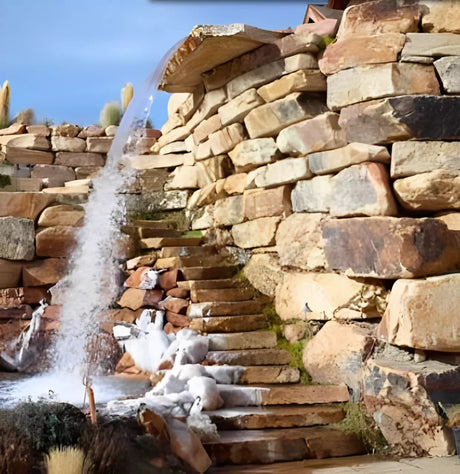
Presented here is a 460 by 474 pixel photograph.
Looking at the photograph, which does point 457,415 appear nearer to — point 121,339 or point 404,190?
point 404,190

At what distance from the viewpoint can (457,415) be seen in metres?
3.78

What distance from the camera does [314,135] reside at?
4871 mm

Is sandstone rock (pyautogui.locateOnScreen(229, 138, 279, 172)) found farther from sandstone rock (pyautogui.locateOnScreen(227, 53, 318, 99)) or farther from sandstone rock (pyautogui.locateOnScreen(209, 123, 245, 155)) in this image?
sandstone rock (pyautogui.locateOnScreen(227, 53, 318, 99))

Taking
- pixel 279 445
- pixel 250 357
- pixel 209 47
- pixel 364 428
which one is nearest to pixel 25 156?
pixel 209 47

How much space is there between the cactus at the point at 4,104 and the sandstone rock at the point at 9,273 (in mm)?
4121

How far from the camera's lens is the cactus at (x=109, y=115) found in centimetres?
973

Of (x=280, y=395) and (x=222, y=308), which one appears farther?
(x=222, y=308)

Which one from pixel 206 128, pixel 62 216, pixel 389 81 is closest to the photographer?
pixel 389 81

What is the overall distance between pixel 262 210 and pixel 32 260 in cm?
252

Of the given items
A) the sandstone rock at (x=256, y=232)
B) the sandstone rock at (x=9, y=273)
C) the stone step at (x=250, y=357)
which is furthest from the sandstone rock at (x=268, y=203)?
the sandstone rock at (x=9, y=273)

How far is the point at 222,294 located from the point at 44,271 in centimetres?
205

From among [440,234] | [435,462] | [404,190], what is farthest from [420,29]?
[435,462]

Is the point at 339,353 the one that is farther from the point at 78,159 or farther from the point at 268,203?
the point at 78,159

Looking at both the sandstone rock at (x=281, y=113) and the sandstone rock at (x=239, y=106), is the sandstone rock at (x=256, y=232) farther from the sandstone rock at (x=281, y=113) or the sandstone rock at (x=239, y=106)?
the sandstone rock at (x=239, y=106)
